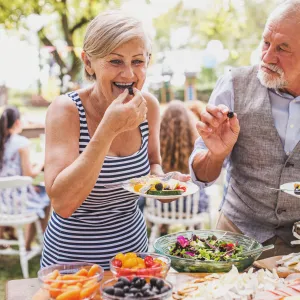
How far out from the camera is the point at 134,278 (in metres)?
1.44

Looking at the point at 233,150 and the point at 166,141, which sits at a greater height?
the point at 233,150

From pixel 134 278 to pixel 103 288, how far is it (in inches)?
3.7

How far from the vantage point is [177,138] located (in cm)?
505

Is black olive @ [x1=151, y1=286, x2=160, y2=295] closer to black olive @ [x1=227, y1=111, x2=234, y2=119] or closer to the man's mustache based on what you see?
black olive @ [x1=227, y1=111, x2=234, y2=119]

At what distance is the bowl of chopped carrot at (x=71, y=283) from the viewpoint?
1434 millimetres

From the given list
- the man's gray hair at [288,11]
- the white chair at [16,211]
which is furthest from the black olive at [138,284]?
the white chair at [16,211]

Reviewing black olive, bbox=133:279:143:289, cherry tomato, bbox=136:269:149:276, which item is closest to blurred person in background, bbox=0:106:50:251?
cherry tomato, bbox=136:269:149:276

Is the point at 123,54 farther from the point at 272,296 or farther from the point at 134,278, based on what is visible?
the point at 272,296

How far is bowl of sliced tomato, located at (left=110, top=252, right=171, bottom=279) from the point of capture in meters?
1.52

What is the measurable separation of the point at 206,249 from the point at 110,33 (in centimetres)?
89

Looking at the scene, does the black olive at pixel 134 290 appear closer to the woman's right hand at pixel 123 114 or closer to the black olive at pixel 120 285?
the black olive at pixel 120 285

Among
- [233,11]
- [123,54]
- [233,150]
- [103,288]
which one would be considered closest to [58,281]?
[103,288]

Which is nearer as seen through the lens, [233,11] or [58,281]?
[58,281]

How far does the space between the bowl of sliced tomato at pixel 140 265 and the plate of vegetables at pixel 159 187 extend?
0.28 metres
